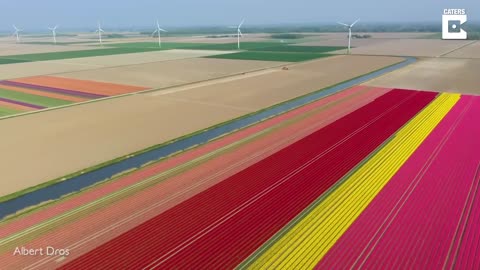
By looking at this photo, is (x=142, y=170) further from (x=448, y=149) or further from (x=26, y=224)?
(x=448, y=149)

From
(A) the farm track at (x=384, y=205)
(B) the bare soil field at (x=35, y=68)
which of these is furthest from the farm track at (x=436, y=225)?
(B) the bare soil field at (x=35, y=68)

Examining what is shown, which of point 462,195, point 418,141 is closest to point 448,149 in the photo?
point 418,141

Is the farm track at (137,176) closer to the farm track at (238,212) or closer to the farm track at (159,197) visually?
the farm track at (159,197)

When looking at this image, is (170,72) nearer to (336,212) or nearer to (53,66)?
(53,66)

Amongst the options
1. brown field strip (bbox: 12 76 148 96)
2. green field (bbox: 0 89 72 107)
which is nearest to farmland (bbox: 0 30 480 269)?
green field (bbox: 0 89 72 107)

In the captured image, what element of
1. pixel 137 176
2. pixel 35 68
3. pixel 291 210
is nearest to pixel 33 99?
pixel 137 176

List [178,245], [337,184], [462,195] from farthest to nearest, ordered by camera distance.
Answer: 1. [337,184]
2. [462,195]
3. [178,245]

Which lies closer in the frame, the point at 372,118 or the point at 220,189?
the point at 220,189
